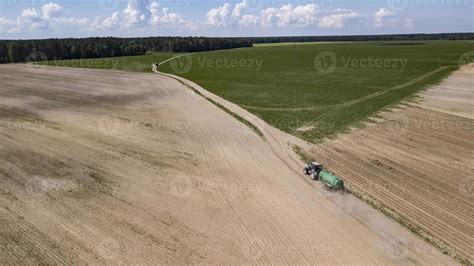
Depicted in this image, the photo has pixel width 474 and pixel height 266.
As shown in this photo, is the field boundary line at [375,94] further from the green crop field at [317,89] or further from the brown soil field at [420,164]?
the brown soil field at [420,164]

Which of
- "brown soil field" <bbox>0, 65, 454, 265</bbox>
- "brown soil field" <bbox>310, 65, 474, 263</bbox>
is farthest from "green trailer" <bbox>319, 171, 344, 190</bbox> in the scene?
"brown soil field" <bbox>310, 65, 474, 263</bbox>

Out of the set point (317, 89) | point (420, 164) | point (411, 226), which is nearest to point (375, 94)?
point (317, 89)

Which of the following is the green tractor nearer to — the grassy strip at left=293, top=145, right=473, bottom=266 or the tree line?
the grassy strip at left=293, top=145, right=473, bottom=266

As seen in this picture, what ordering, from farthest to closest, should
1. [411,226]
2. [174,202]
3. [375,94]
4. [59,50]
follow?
[59,50]
[375,94]
[174,202]
[411,226]

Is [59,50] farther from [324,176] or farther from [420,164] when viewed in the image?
[420,164]

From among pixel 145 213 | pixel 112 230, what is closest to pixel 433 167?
pixel 145 213

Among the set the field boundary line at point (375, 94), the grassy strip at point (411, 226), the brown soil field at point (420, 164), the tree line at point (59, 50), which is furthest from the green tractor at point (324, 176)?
the tree line at point (59, 50)
